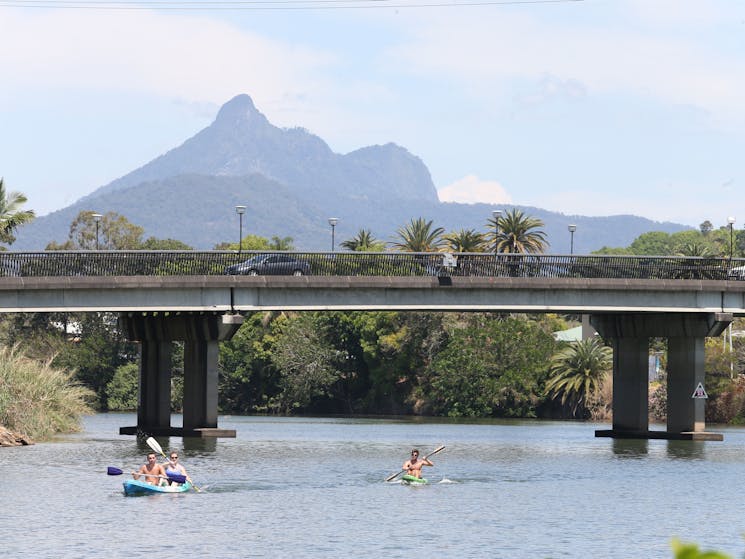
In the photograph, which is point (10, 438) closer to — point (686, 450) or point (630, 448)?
point (630, 448)

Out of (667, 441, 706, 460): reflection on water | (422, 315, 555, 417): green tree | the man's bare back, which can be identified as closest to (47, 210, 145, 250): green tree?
(422, 315, 555, 417): green tree

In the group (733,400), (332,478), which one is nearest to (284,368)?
(733,400)

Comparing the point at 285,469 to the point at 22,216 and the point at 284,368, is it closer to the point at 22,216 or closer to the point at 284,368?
the point at 22,216

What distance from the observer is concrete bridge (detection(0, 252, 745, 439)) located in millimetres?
66625

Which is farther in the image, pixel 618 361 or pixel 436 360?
pixel 436 360

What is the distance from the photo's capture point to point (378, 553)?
34.0 metres

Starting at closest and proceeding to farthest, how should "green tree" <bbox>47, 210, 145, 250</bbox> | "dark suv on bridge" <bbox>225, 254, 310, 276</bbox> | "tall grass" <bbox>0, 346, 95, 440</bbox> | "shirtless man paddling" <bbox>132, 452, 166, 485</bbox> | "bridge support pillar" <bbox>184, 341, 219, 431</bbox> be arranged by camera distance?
1. "shirtless man paddling" <bbox>132, 452, 166, 485</bbox>
2. "tall grass" <bbox>0, 346, 95, 440</bbox>
3. "dark suv on bridge" <bbox>225, 254, 310, 276</bbox>
4. "bridge support pillar" <bbox>184, 341, 219, 431</bbox>
5. "green tree" <bbox>47, 210, 145, 250</bbox>

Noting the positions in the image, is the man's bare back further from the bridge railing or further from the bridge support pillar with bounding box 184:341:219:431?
the bridge support pillar with bounding box 184:341:219:431

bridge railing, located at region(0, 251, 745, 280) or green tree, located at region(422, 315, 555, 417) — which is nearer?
bridge railing, located at region(0, 251, 745, 280)

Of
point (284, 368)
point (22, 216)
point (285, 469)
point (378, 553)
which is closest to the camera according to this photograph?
point (378, 553)

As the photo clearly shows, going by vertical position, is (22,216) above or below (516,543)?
above

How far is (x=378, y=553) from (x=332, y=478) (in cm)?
1918

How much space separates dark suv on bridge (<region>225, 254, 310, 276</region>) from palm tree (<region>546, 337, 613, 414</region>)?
140ft

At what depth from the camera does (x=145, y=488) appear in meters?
Result: 45.5
